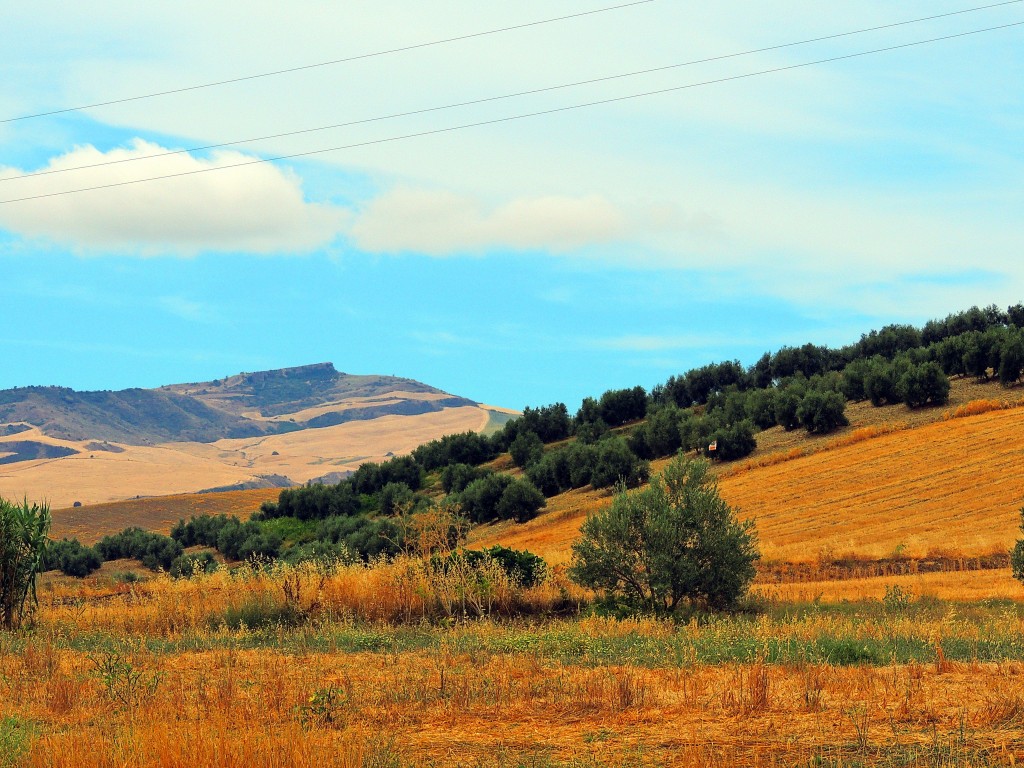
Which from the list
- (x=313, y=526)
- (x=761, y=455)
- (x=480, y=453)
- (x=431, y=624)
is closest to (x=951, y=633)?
(x=431, y=624)

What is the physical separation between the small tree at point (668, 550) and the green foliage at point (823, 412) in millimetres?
42499

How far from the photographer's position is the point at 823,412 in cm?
6306

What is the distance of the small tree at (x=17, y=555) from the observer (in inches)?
755

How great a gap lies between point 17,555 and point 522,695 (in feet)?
43.1

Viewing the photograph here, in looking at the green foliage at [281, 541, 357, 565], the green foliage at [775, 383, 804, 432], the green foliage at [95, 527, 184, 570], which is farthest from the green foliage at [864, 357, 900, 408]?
the green foliage at [95, 527, 184, 570]

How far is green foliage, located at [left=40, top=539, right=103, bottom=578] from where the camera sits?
184ft

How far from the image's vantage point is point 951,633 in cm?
1549

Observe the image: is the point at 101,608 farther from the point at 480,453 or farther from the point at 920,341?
the point at 920,341

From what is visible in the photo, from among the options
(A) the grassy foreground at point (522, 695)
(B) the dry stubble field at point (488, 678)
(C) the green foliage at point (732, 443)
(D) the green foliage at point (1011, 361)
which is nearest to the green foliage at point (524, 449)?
(C) the green foliage at point (732, 443)

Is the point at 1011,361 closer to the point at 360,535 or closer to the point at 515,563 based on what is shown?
the point at 360,535

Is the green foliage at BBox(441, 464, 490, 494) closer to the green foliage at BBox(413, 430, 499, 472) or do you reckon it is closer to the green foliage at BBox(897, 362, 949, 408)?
the green foliage at BBox(413, 430, 499, 472)


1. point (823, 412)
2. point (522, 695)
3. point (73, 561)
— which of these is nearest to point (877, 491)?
point (823, 412)

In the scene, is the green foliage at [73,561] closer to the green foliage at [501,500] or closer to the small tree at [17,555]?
the green foliage at [501,500]

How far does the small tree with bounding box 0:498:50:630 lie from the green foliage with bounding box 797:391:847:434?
52298 mm
